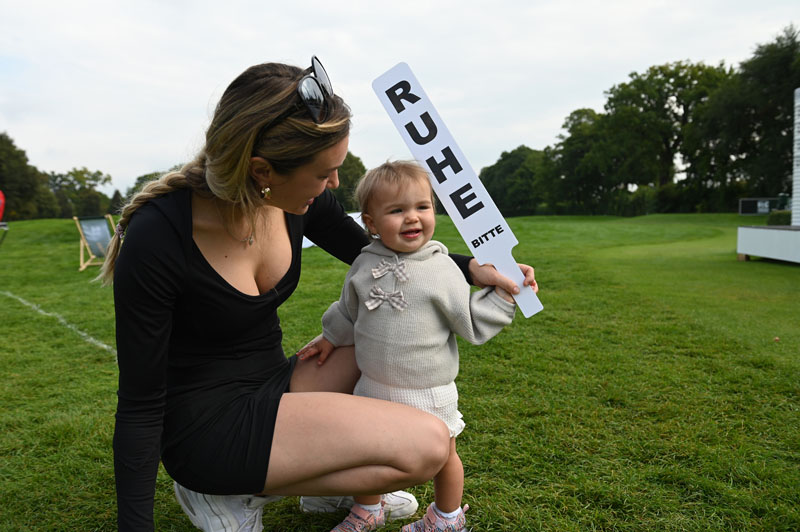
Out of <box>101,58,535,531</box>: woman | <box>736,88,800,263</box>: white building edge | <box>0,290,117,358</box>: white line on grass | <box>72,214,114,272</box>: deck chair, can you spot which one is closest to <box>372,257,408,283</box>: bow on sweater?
<box>101,58,535,531</box>: woman

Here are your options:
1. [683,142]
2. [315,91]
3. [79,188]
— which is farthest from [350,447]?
[79,188]

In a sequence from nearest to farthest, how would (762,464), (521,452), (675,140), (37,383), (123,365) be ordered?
(123,365) < (762,464) < (521,452) < (37,383) < (675,140)

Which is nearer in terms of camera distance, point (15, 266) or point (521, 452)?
point (521, 452)

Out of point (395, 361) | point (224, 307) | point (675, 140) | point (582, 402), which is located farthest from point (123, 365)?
point (675, 140)

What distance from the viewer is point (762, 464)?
2.30 metres

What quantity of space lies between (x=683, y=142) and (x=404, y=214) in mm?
42608

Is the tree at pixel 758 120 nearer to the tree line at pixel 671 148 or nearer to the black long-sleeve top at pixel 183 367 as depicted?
the tree line at pixel 671 148

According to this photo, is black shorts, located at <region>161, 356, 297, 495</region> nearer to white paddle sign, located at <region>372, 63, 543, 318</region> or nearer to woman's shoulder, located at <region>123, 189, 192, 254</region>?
woman's shoulder, located at <region>123, 189, 192, 254</region>

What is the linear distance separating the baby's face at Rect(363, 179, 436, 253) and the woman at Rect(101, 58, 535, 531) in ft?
0.61

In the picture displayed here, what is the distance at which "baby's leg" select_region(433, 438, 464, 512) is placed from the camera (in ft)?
6.10

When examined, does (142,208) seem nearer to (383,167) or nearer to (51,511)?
(383,167)

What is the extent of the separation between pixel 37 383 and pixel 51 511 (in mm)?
1982

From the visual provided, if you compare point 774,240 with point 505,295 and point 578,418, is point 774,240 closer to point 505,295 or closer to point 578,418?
point 578,418

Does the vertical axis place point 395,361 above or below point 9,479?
above
